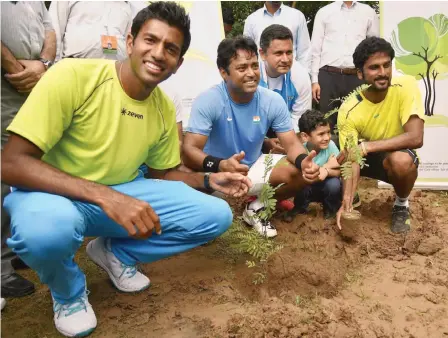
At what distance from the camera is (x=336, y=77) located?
495 cm

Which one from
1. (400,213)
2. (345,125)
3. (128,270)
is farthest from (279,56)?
(128,270)

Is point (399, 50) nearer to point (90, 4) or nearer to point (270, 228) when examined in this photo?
point (270, 228)

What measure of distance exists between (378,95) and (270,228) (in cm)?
146

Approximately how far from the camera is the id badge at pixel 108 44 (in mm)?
3457

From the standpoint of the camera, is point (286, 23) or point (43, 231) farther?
point (286, 23)

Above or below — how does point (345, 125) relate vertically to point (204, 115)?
below

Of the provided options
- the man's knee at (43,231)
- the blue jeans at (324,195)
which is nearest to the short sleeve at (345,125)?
the blue jeans at (324,195)

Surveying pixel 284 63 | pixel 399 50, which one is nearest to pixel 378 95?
pixel 284 63

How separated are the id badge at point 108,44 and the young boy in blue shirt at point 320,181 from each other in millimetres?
1714

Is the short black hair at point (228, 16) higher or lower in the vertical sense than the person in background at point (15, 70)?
higher

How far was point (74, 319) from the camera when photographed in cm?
210

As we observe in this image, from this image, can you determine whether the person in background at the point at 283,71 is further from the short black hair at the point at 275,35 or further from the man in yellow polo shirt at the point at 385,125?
the man in yellow polo shirt at the point at 385,125

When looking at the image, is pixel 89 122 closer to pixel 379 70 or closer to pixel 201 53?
pixel 379 70

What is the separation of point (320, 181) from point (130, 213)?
1875mm
